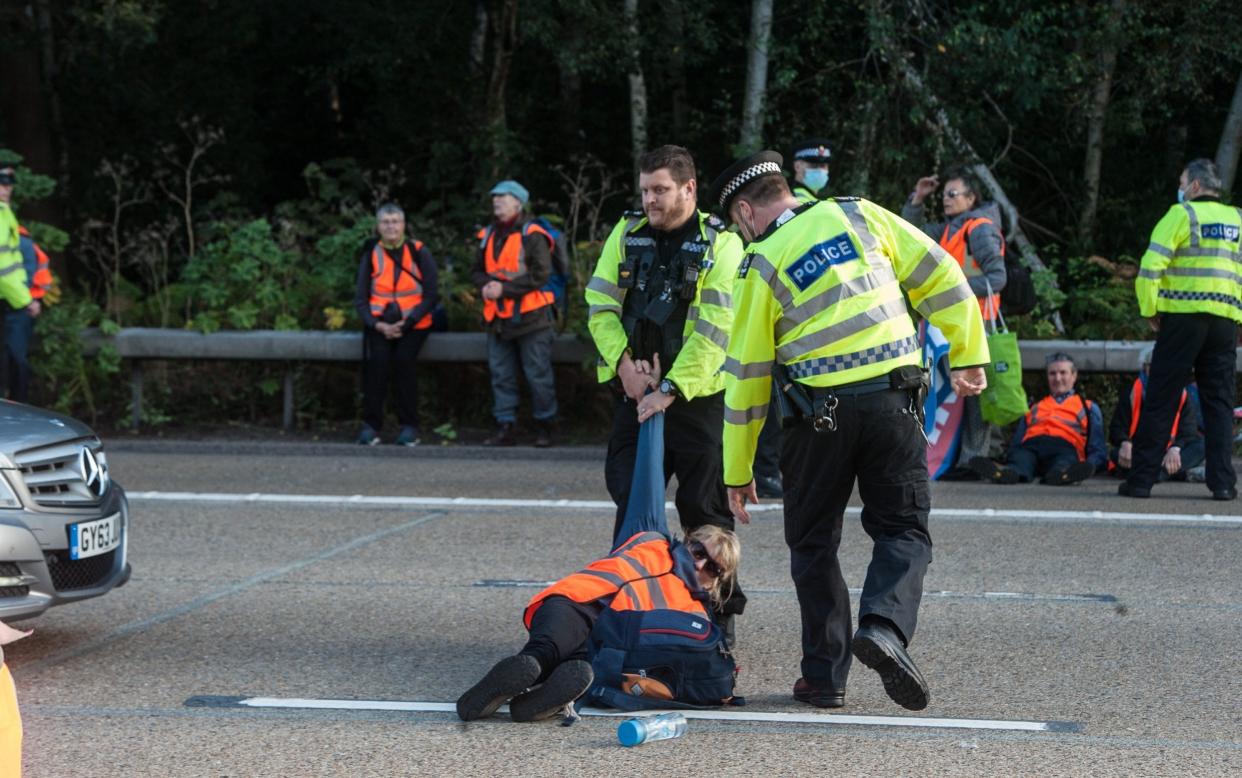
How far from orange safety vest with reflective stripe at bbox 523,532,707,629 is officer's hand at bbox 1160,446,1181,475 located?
6.08 meters

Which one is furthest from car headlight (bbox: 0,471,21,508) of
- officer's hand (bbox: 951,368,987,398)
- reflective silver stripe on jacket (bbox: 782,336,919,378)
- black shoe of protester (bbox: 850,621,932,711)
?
officer's hand (bbox: 951,368,987,398)

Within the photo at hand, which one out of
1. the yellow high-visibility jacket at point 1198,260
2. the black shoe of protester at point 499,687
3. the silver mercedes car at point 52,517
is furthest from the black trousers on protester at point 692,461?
the yellow high-visibility jacket at point 1198,260

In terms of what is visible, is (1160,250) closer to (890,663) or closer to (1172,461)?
(1172,461)

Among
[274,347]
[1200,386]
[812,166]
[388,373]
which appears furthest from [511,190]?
[1200,386]

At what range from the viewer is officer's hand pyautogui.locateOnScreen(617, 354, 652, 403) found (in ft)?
21.4

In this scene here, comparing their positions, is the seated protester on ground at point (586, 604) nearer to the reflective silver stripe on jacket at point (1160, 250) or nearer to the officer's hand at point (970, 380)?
the officer's hand at point (970, 380)

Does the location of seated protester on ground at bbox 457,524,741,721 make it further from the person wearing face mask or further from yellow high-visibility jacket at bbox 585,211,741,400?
the person wearing face mask

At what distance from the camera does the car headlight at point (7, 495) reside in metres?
6.05

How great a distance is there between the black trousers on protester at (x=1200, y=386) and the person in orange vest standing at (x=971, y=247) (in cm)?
112

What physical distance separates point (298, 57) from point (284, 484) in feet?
45.6

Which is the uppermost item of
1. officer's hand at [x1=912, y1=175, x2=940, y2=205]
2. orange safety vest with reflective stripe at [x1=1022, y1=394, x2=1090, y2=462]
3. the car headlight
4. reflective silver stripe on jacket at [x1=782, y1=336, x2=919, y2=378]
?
officer's hand at [x1=912, y1=175, x2=940, y2=205]

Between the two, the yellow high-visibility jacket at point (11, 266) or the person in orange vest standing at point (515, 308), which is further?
the person in orange vest standing at point (515, 308)

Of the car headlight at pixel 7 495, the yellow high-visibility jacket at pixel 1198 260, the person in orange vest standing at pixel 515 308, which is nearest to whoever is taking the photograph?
the car headlight at pixel 7 495

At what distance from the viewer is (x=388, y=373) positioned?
1342cm
